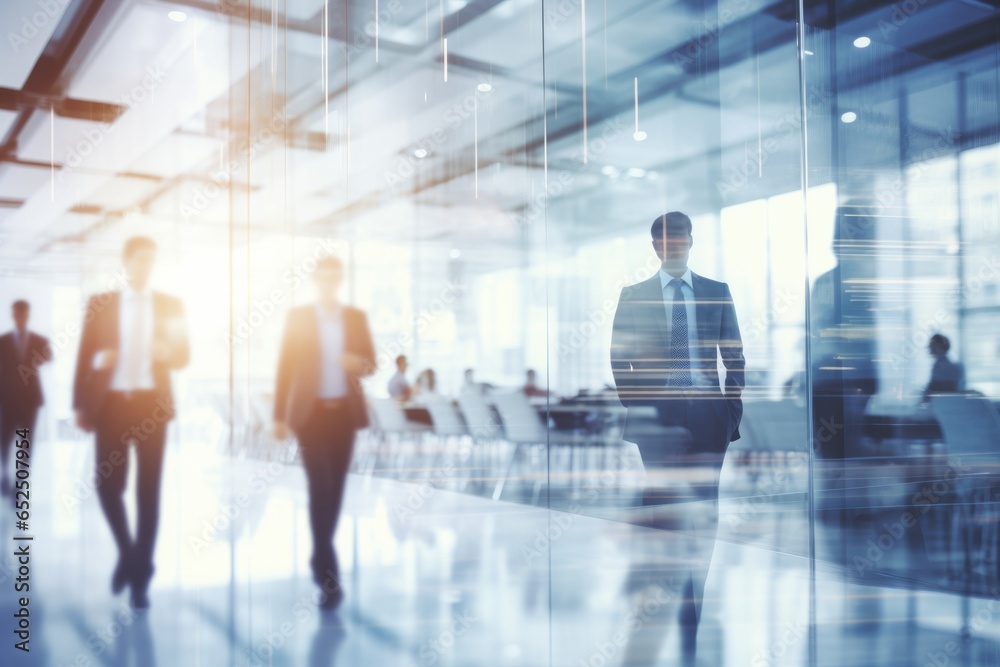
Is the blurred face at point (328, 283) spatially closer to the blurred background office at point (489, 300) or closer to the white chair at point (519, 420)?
the blurred background office at point (489, 300)

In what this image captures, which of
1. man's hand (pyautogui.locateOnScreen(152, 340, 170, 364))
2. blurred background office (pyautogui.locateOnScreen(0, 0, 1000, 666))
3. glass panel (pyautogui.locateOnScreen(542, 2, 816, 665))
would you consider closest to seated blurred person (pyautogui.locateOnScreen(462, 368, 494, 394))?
blurred background office (pyautogui.locateOnScreen(0, 0, 1000, 666))

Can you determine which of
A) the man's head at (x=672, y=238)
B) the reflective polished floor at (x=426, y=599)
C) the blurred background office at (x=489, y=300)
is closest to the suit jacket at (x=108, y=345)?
the blurred background office at (x=489, y=300)

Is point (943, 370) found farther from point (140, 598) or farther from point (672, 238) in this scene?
point (140, 598)

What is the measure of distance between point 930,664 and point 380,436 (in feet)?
12.8

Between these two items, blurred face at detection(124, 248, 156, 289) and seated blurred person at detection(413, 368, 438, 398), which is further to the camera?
seated blurred person at detection(413, 368, 438, 398)

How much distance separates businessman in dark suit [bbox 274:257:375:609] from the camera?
2488mm

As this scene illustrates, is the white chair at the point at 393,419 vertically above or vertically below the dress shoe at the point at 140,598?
above

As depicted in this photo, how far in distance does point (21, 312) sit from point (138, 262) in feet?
1.56

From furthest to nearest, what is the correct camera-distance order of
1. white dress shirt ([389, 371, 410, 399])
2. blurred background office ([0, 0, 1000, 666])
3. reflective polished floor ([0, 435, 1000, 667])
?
white dress shirt ([389, 371, 410, 399])
blurred background office ([0, 0, 1000, 666])
reflective polished floor ([0, 435, 1000, 667])

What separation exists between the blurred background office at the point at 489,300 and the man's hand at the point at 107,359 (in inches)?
9.4

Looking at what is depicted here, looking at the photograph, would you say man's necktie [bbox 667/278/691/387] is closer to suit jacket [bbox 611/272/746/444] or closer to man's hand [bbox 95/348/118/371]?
suit jacket [bbox 611/272/746/444]

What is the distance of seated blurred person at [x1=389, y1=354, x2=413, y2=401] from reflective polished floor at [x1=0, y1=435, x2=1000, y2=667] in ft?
2.48

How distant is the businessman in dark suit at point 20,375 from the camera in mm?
2609

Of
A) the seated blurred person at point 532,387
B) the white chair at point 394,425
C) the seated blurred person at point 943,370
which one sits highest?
the seated blurred person at point 943,370
